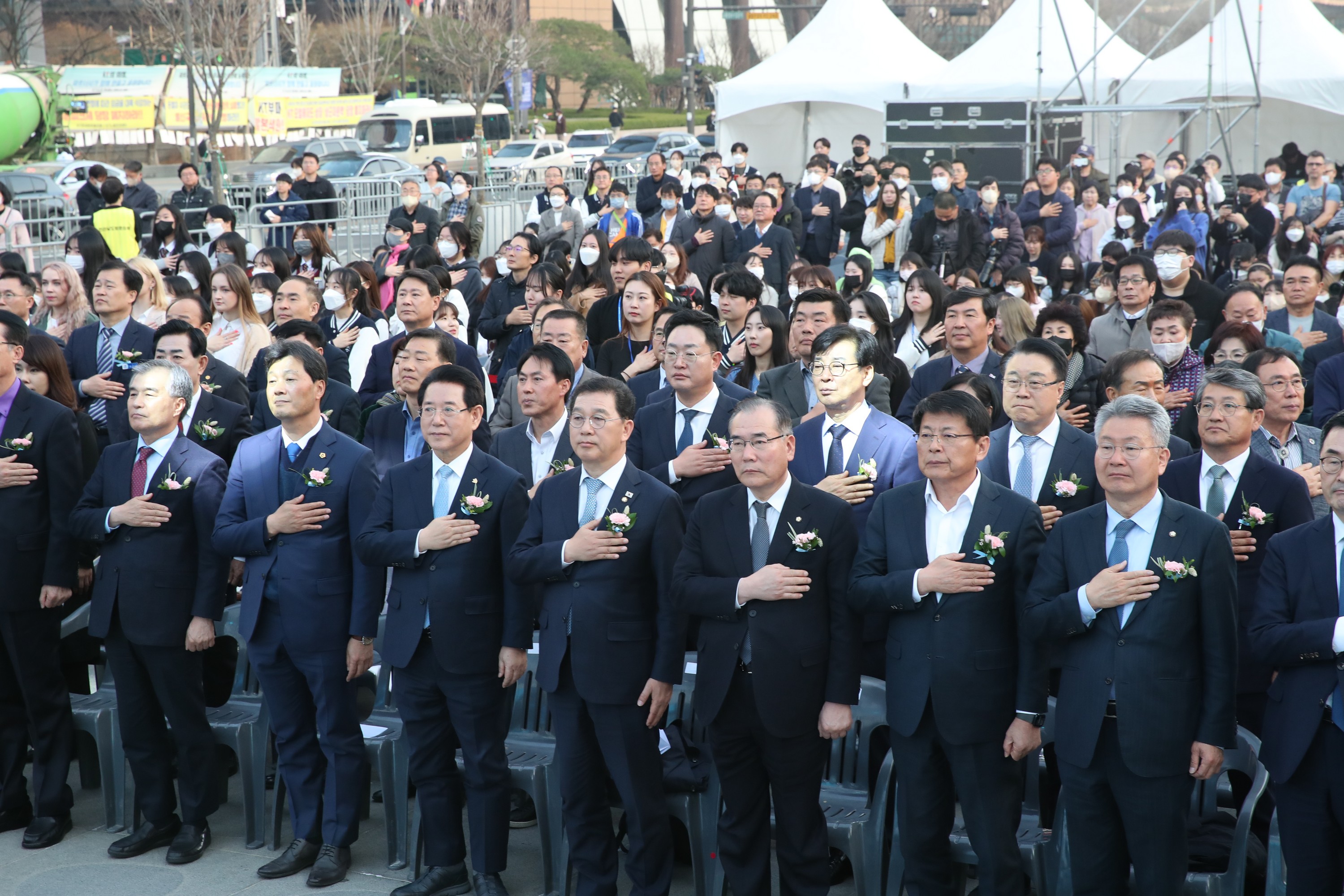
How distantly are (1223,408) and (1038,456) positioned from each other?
707 mm

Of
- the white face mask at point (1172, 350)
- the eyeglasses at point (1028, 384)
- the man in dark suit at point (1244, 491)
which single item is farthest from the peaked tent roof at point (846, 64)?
the man in dark suit at point (1244, 491)

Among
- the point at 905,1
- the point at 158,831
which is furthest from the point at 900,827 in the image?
the point at 905,1

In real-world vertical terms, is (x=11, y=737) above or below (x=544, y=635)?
below

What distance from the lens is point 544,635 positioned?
4914mm

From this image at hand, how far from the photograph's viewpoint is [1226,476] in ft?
16.4

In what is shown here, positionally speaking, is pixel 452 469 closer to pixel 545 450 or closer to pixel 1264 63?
pixel 545 450

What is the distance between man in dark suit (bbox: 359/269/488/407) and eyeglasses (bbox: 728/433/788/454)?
3196mm

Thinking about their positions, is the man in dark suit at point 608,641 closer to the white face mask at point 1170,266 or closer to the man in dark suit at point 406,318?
the man in dark suit at point 406,318

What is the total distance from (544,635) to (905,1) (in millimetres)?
53060

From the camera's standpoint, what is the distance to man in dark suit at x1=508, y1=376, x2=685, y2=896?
4.79 meters

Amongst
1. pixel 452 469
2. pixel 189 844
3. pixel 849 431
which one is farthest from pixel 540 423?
pixel 189 844

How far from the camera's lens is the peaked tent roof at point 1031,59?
2180 centimetres

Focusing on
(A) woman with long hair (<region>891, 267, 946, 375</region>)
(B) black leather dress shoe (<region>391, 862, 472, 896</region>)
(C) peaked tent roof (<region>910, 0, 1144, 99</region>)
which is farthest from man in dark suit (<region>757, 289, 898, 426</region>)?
(C) peaked tent roof (<region>910, 0, 1144, 99</region>)

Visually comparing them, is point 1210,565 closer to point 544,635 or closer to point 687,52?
point 544,635
